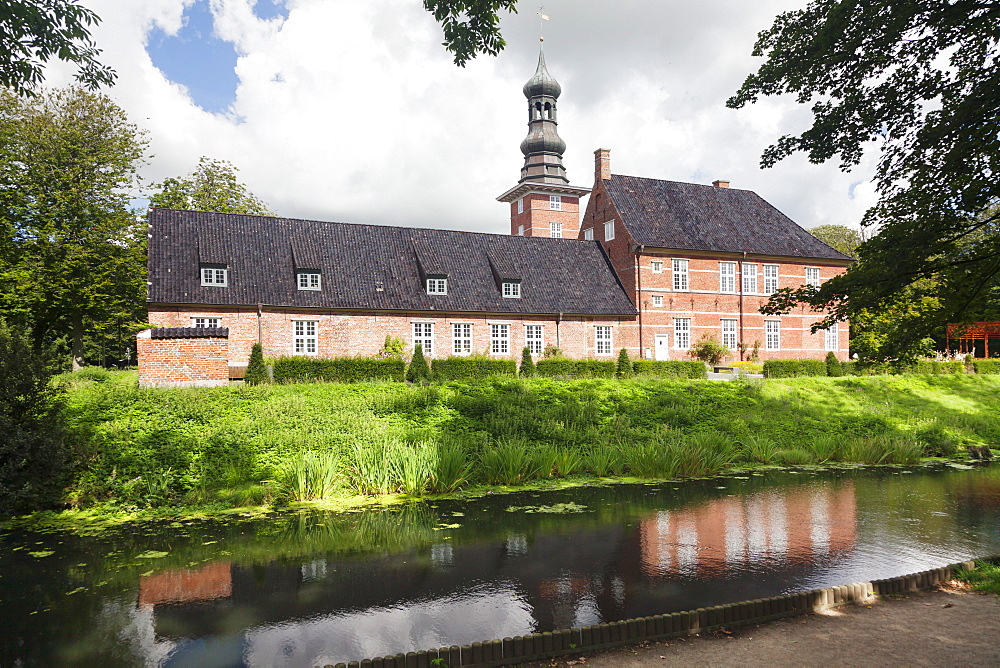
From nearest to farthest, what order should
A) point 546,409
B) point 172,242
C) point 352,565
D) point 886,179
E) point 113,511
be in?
point 352,565 < point 886,179 < point 113,511 < point 546,409 < point 172,242

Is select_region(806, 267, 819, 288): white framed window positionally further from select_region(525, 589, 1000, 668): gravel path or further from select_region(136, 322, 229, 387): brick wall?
select_region(525, 589, 1000, 668): gravel path

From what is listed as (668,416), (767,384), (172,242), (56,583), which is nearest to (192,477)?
(56,583)

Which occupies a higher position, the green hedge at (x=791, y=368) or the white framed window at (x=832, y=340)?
the white framed window at (x=832, y=340)

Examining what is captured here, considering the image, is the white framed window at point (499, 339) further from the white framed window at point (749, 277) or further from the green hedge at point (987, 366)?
the green hedge at point (987, 366)

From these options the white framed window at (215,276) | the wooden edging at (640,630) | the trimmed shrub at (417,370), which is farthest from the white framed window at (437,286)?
the wooden edging at (640,630)

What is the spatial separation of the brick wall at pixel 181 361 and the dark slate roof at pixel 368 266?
11.4 meters

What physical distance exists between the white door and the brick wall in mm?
24370

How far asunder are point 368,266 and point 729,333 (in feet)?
67.3

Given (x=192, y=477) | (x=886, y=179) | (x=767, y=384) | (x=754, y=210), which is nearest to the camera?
(x=886, y=179)

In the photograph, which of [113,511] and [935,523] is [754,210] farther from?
[113,511]

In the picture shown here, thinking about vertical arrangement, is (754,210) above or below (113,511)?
above

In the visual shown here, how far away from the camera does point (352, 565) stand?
26.3ft

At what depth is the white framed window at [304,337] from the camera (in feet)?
94.1

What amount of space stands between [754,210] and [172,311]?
3301cm
